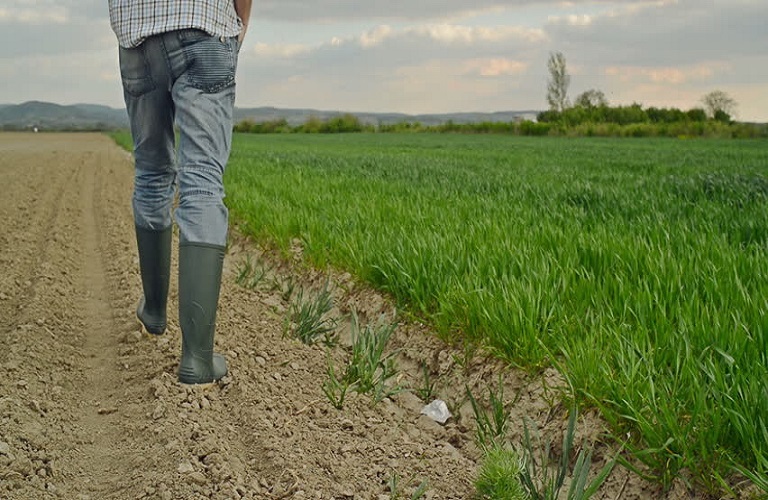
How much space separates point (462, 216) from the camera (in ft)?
19.1

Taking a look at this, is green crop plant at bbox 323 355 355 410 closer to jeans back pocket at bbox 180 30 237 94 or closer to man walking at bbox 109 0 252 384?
man walking at bbox 109 0 252 384

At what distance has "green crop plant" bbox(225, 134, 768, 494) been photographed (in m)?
2.21

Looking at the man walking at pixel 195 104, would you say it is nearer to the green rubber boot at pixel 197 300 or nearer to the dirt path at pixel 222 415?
→ the green rubber boot at pixel 197 300

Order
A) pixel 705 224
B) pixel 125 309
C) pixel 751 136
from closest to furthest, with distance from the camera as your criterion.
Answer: pixel 125 309, pixel 705 224, pixel 751 136

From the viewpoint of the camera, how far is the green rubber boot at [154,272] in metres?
3.53

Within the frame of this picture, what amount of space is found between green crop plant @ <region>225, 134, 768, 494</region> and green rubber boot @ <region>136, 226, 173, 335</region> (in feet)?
3.78

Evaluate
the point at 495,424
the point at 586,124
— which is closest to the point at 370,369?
the point at 495,424

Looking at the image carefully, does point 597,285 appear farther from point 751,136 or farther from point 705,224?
point 751,136

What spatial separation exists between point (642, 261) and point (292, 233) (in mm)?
2744

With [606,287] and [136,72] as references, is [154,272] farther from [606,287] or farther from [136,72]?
[606,287]

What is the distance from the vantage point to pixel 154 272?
141 inches

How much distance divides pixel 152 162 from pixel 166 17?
2.49 ft

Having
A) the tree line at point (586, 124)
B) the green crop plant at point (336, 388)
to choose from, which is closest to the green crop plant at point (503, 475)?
the green crop plant at point (336, 388)

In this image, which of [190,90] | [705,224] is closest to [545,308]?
[190,90]
